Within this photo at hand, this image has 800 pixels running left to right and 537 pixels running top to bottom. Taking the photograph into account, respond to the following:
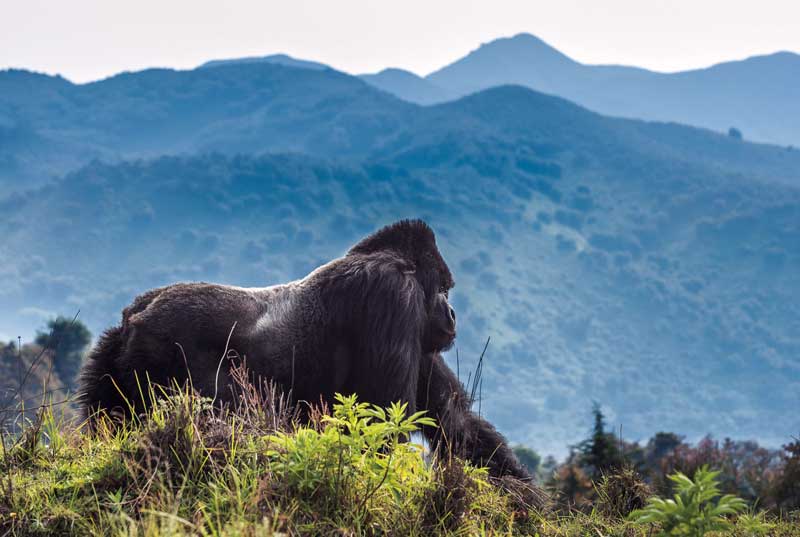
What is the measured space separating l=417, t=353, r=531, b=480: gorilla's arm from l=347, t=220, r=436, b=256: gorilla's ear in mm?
869

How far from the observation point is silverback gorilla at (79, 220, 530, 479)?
5410 millimetres

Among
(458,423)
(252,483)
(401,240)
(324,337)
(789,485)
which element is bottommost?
(789,485)

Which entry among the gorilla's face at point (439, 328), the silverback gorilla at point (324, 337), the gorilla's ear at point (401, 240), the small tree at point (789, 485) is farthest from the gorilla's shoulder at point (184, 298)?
the small tree at point (789, 485)

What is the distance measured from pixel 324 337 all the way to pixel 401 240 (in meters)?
1.18

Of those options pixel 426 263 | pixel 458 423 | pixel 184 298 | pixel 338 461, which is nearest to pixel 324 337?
pixel 184 298

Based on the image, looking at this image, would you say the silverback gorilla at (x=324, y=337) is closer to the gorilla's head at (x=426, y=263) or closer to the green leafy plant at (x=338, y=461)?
the gorilla's head at (x=426, y=263)

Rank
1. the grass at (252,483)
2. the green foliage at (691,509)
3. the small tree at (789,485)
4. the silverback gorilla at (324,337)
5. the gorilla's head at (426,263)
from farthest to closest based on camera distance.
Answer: the small tree at (789,485), the gorilla's head at (426,263), the silverback gorilla at (324,337), the grass at (252,483), the green foliage at (691,509)

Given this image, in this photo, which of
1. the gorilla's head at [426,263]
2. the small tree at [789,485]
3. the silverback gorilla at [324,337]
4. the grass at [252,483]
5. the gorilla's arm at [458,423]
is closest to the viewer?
the grass at [252,483]

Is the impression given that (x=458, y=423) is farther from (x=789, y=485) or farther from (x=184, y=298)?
(x=789, y=485)

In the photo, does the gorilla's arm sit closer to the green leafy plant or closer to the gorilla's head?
the gorilla's head

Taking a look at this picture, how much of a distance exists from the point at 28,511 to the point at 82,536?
1.08 ft

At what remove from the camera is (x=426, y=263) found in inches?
267

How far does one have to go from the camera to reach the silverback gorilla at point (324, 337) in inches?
213

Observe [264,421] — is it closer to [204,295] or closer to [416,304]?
[204,295]
